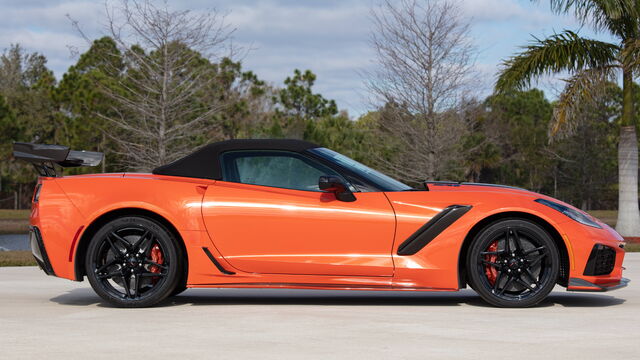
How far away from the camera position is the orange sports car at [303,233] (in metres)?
7.41

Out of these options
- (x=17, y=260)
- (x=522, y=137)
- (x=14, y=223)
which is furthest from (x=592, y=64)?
(x=522, y=137)

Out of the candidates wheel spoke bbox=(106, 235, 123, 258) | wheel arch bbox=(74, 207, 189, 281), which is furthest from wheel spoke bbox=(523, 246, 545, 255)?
wheel spoke bbox=(106, 235, 123, 258)

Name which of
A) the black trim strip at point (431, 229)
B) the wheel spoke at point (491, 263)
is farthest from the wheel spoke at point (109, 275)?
the wheel spoke at point (491, 263)

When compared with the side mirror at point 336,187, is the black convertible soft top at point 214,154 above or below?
above

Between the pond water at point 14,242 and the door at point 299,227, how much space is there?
55.1ft

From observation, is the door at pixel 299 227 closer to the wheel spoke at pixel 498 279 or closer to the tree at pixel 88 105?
the wheel spoke at pixel 498 279

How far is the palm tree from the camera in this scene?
2166cm

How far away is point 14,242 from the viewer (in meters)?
26.5

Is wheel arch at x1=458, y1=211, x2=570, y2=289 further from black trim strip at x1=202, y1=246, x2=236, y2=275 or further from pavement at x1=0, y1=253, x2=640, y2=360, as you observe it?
black trim strip at x1=202, y1=246, x2=236, y2=275

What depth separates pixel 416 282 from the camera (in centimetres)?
739

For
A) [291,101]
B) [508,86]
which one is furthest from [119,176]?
[291,101]

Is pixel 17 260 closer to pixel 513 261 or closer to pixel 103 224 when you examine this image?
pixel 103 224

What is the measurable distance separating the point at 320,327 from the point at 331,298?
1933 mm

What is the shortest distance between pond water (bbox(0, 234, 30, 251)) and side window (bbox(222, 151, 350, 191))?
16619 millimetres
